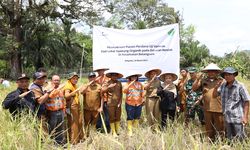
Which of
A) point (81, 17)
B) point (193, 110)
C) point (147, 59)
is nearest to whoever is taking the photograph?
point (193, 110)

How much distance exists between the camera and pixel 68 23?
23234 mm

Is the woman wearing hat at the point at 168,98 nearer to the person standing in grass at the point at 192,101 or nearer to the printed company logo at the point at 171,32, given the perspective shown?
the person standing in grass at the point at 192,101

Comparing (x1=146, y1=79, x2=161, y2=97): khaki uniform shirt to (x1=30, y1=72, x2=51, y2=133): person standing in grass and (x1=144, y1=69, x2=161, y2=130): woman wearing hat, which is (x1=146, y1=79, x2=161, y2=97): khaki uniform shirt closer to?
(x1=144, y1=69, x2=161, y2=130): woman wearing hat

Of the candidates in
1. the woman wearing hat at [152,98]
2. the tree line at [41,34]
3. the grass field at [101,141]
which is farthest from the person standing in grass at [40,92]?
the tree line at [41,34]

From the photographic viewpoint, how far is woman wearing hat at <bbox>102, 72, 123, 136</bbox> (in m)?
5.99

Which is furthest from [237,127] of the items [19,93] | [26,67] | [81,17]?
[26,67]

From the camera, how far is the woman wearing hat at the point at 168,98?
575 cm

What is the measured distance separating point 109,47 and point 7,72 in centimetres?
1926

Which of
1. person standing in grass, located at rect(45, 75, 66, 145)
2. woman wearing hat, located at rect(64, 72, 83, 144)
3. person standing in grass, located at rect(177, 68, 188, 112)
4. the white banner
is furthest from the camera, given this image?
the white banner

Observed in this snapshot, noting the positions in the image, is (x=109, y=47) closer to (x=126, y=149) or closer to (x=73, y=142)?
(x=73, y=142)

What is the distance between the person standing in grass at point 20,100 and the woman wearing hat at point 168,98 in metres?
2.24

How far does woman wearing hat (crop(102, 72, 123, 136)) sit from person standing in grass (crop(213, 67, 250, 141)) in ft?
6.65

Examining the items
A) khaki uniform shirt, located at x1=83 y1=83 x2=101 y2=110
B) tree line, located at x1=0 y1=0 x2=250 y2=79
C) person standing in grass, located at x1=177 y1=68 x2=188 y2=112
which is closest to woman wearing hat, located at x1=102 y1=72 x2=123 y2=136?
khaki uniform shirt, located at x1=83 y1=83 x2=101 y2=110

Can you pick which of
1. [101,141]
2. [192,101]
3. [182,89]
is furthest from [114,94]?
[101,141]
